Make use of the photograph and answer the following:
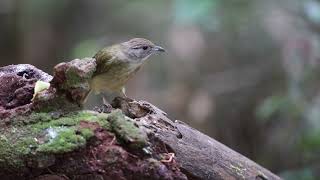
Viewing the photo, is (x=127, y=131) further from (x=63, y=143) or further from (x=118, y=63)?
(x=118, y=63)

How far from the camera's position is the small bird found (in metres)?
2.62

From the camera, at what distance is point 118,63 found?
2723mm

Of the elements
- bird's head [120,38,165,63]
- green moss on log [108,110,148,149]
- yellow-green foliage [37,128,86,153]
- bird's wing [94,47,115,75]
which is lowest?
yellow-green foliage [37,128,86,153]

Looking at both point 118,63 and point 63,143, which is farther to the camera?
point 118,63

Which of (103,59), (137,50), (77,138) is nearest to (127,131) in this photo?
(77,138)

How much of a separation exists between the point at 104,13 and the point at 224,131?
2.69m

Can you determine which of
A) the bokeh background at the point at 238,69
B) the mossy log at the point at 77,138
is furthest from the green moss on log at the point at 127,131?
the bokeh background at the point at 238,69

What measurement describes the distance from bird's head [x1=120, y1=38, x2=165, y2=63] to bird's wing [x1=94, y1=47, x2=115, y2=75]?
10 cm

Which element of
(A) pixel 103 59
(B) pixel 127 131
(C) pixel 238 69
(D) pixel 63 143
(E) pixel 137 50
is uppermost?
(C) pixel 238 69

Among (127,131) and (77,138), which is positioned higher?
(127,131)

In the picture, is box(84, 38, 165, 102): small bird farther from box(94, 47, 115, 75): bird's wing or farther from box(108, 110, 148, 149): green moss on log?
box(108, 110, 148, 149): green moss on log

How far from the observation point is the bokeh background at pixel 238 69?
14.7ft

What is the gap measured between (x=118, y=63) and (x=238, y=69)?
11.1 ft

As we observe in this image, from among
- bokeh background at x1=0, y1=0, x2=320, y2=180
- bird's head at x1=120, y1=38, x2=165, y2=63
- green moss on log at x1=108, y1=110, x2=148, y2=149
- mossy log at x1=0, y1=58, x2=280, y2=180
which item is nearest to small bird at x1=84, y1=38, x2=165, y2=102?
bird's head at x1=120, y1=38, x2=165, y2=63
